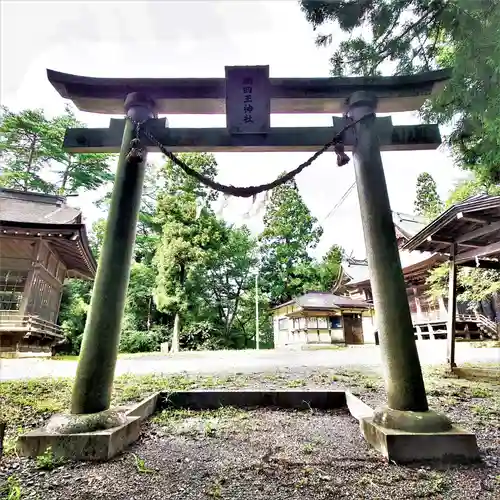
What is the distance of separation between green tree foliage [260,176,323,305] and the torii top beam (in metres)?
25.2

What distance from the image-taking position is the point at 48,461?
2.10 meters

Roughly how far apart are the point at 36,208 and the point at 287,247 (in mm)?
19631

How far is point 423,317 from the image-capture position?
18.8m

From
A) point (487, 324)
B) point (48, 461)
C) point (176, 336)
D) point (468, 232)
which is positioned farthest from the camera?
point (176, 336)

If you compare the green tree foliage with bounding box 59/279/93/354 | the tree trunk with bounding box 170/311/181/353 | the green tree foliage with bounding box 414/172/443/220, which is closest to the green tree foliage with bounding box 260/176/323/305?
the green tree foliage with bounding box 414/172/443/220

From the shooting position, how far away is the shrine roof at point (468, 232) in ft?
17.3

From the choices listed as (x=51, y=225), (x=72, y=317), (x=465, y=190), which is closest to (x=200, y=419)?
(x=51, y=225)

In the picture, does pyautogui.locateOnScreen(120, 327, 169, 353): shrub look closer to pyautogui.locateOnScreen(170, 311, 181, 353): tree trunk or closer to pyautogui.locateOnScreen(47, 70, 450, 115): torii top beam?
pyautogui.locateOnScreen(170, 311, 181, 353): tree trunk

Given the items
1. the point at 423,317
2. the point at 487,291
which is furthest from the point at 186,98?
the point at 423,317

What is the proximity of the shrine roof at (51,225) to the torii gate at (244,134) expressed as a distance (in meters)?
8.18

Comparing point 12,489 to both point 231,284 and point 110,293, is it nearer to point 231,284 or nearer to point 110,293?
point 110,293

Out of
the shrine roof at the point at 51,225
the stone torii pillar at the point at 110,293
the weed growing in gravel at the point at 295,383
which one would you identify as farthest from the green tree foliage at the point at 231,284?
the stone torii pillar at the point at 110,293

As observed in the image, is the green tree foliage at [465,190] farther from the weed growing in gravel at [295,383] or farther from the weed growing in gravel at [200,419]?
the weed growing in gravel at [200,419]

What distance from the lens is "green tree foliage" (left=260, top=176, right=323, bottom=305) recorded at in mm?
28562
